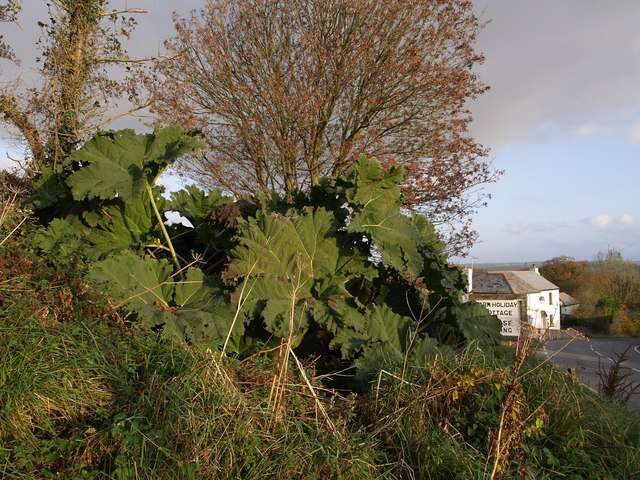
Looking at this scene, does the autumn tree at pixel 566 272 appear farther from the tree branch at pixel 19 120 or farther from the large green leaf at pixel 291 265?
the large green leaf at pixel 291 265

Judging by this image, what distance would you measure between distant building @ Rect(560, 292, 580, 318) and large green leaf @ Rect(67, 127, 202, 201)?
49924 millimetres

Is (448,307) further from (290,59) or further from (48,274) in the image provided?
(290,59)

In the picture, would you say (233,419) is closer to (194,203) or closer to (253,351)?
(253,351)

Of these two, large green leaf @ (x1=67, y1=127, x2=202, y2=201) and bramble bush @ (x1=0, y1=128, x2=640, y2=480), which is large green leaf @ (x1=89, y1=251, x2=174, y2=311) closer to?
bramble bush @ (x1=0, y1=128, x2=640, y2=480)

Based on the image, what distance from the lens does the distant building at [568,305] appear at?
5172 cm

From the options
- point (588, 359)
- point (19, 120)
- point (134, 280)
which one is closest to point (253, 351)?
point (134, 280)

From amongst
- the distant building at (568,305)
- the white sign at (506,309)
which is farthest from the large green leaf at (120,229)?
the distant building at (568,305)

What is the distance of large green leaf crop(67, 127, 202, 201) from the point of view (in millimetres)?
5051

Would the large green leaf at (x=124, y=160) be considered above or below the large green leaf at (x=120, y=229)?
above

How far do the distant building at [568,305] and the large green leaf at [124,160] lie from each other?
49924 millimetres

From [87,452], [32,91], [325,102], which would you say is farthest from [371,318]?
[325,102]

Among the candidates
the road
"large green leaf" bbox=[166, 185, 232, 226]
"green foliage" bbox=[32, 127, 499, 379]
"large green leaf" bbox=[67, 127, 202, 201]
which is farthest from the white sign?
"large green leaf" bbox=[67, 127, 202, 201]

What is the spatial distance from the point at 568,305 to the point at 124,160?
56275mm

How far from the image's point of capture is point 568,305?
55.6 metres
